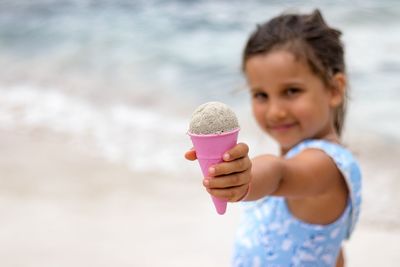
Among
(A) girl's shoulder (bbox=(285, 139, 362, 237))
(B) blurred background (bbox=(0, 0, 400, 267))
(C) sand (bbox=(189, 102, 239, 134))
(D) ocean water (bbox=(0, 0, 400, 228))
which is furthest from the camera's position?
(D) ocean water (bbox=(0, 0, 400, 228))

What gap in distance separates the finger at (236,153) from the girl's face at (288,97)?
955 mm

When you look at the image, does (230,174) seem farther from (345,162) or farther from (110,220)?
(110,220)

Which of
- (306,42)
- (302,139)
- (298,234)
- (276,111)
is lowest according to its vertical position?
(298,234)

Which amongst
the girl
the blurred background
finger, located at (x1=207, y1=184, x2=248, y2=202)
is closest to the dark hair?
the girl

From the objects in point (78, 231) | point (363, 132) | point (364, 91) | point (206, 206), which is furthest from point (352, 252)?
point (364, 91)

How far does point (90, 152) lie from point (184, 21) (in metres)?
5.23

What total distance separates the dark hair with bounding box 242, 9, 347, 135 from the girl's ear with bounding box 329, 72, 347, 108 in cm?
1

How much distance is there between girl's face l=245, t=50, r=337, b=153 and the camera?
2.40m

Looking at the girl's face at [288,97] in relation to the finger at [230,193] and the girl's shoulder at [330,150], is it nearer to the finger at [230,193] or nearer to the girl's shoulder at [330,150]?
the girl's shoulder at [330,150]

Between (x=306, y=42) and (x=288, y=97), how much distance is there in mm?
206

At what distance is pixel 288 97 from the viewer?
2.44 m

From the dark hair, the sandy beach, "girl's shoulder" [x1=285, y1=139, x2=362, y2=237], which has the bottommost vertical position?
the sandy beach

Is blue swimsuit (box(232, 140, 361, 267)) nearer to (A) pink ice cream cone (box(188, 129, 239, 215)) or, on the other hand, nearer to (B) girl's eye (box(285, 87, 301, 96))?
(B) girl's eye (box(285, 87, 301, 96))

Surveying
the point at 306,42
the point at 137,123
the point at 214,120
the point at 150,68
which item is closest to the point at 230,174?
the point at 214,120
